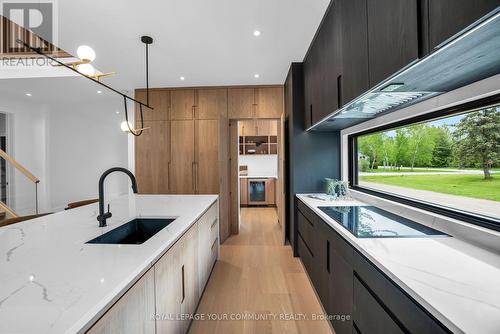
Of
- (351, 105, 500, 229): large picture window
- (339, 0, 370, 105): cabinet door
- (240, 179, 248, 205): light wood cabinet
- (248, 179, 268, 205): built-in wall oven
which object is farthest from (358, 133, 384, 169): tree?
(240, 179, 248, 205): light wood cabinet

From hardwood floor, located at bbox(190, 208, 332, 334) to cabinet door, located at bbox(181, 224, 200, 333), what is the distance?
24cm

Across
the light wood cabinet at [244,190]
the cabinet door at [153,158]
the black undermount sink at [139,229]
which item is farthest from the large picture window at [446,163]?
the light wood cabinet at [244,190]

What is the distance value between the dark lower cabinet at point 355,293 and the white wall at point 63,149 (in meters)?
5.81

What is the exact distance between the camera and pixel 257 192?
595 cm

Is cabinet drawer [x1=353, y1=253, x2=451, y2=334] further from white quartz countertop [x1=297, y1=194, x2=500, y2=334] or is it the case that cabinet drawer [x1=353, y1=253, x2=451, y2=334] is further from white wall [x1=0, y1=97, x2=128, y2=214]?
white wall [x1=0, y1=97, x2=128, y2=214]

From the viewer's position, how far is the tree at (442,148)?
1.46 m

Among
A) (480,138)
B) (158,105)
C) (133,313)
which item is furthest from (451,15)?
(158,105)

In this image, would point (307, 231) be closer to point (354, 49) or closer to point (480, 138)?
point (480, 138)

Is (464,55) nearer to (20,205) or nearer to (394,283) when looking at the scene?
(394,283)

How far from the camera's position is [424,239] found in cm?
121

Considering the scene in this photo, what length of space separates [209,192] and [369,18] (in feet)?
10.5

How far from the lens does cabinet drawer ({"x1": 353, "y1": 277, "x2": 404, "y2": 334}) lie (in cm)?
90

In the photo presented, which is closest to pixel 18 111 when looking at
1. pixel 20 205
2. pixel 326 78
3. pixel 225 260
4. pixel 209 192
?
pixel 20 205

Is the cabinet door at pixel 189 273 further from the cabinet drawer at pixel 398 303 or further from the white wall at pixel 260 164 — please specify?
the white wall at pixel 260 164
